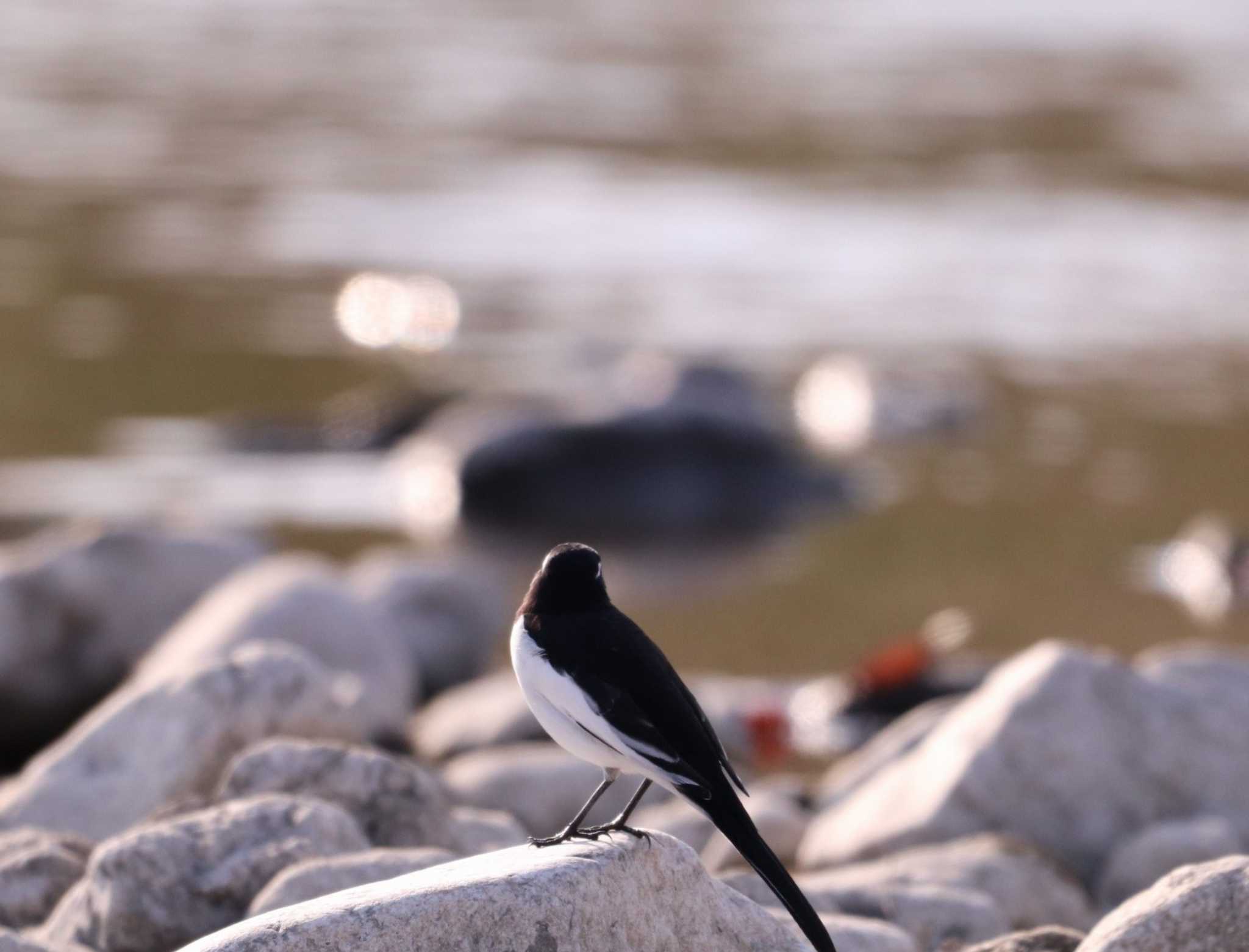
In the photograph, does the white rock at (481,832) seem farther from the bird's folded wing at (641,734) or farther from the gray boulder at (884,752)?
the gray boulder at (884,752)

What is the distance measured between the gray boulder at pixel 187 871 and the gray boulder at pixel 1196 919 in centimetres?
254

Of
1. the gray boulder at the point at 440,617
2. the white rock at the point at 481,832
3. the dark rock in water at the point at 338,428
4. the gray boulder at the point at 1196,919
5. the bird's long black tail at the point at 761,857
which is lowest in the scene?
the dark rock in water at the point at 338,428

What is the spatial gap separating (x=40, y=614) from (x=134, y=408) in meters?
8.55

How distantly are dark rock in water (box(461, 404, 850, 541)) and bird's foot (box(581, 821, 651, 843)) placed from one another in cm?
1115

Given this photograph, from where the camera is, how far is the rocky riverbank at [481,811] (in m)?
5.36

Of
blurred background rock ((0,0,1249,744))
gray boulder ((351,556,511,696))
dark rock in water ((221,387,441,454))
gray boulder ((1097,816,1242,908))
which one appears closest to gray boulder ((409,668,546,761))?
blurred background rock ((0,0,1249,744))

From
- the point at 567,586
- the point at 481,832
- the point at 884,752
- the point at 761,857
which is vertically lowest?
the point at 884,752

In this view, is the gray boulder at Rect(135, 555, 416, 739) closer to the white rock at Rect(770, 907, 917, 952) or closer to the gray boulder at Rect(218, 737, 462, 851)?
the gray boulder at Rect(218, 737, 462, 851)

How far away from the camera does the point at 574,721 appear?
5.23m

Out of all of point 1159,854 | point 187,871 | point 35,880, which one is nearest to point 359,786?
point 187,871

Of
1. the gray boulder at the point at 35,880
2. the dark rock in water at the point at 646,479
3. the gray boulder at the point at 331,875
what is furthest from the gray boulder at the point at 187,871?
the dark rock in water at the point at 646,479

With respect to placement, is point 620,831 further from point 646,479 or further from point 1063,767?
point 646,479

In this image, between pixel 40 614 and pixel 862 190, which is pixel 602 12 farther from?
pixel 40 614

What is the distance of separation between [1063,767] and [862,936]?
214 centimetres
